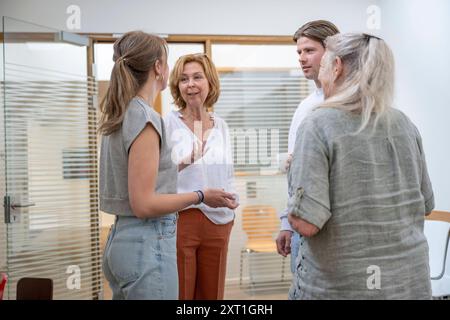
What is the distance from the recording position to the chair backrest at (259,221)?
9.98 feet

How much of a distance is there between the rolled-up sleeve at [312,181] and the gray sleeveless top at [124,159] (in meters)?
0.31

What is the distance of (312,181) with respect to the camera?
0.98 meters

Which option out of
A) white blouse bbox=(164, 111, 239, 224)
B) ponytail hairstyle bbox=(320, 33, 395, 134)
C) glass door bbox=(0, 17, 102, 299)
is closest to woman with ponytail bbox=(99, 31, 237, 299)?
ponytail hairstyle bbox=(320, 33, 395, 134)

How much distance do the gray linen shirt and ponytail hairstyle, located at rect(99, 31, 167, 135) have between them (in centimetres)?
38

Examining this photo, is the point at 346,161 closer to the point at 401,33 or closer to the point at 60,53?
the point at 401,33

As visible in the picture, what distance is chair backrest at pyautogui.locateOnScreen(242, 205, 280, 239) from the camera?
120 inches

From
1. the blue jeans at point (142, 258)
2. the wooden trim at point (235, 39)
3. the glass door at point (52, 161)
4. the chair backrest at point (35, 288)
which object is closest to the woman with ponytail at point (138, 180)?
the blue jeans at point (142, 258)

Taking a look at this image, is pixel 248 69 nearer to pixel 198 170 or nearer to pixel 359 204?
pixel 198 170

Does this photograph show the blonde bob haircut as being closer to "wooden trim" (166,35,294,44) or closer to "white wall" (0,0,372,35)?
"white wall" (0,0,372,35)

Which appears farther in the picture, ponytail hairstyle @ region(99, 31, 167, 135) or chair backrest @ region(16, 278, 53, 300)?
chair backrest @ region(16, 278, 53, 300)

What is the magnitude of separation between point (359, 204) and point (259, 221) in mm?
2070
